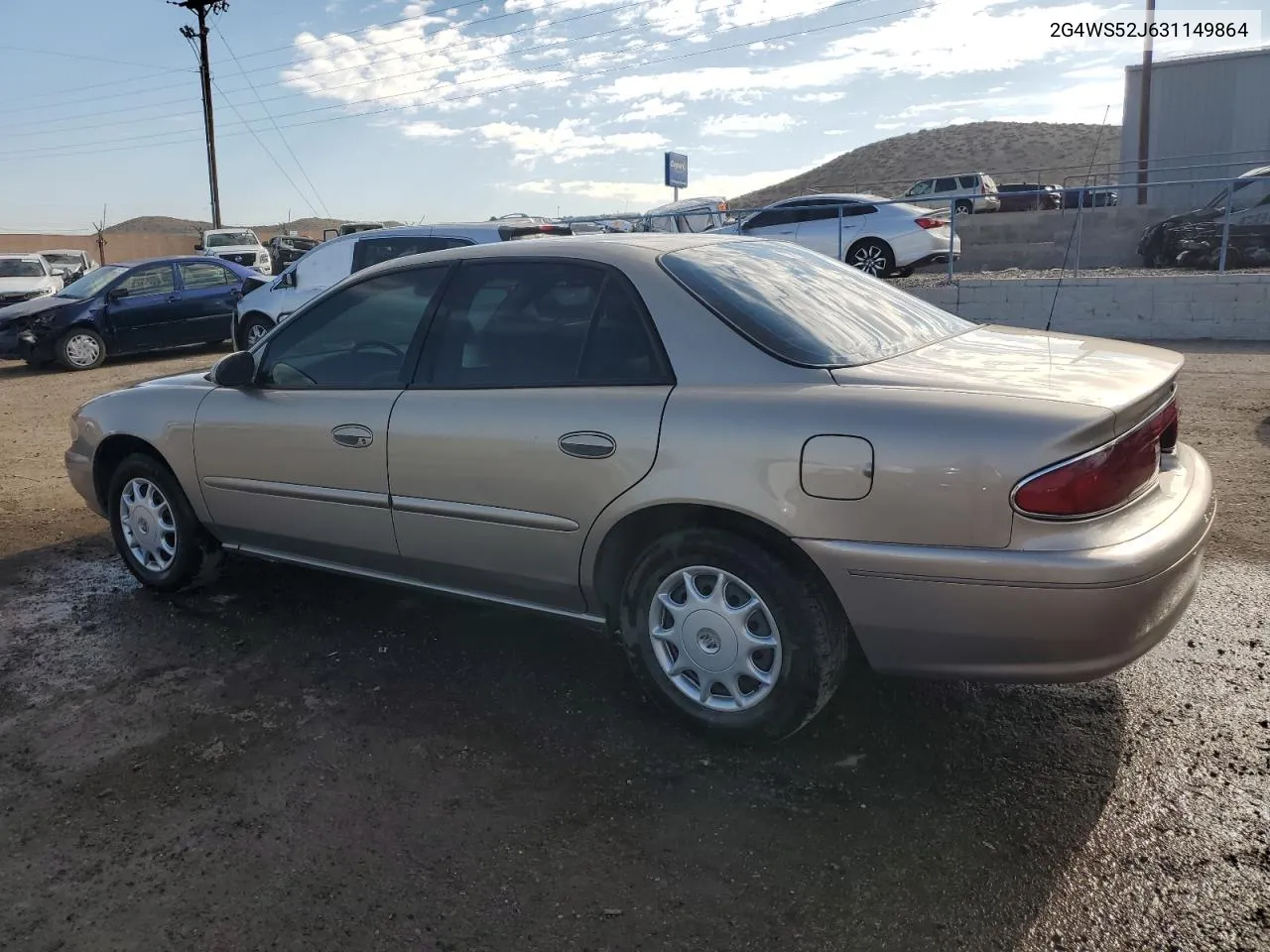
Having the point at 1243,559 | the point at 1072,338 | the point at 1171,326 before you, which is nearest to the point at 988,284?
the point at 1171,326

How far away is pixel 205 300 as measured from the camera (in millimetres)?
14547

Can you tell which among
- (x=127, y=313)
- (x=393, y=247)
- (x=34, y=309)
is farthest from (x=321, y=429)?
(x=34, y=309)

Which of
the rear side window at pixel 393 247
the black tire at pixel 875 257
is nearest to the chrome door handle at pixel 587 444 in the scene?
the rear side window at pixel 393 247

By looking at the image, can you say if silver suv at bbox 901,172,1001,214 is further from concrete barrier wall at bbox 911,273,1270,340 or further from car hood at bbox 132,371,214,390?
car hood at bbox 132,371,214,390

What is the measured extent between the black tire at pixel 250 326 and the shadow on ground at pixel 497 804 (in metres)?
8.57

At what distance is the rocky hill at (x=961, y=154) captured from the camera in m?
67.1

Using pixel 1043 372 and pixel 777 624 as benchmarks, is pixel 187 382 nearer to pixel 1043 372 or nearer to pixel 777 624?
pixel 777 624

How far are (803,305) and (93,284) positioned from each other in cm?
1390

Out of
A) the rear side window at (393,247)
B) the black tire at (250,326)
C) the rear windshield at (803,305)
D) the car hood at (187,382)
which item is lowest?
the black tire at (250,326)

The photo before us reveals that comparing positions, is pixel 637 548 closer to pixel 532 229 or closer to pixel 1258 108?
pixel 532 229

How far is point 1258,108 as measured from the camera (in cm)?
3022

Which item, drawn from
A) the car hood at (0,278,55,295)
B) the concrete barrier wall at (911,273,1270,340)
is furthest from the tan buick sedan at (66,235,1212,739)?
the car hood at (0,278,55,295)

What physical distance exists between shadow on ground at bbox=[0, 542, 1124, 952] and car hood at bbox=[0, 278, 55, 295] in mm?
19010

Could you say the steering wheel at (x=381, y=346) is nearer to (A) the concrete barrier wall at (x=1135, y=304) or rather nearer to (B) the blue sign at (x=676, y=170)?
(A) the concrete barrier wall at (x=1135, y=304)
